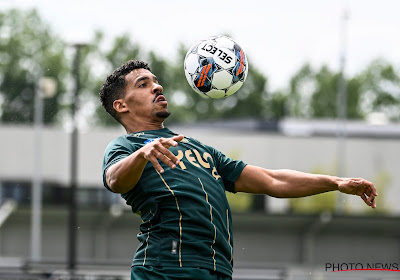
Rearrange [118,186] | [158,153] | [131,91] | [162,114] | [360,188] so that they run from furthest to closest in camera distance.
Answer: [131,91] < [162,114] < [360,188] < [118,186] < [158,153]

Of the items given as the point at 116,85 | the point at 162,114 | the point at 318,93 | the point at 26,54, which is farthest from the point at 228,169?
the point at 318,93

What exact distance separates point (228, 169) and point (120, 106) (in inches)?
31.1

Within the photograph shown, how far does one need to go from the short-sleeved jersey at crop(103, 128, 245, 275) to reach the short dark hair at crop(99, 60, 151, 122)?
0.48 meters

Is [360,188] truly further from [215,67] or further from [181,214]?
[215,67]

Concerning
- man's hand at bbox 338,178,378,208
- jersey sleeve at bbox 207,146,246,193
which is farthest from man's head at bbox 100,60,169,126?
man's hand at bbox 338,178,378,208

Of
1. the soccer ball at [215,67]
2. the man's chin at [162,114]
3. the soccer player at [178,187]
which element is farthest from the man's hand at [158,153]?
the soccer ball at [215,67]

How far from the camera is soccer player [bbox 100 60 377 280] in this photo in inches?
159

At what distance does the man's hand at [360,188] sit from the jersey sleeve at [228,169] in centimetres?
64

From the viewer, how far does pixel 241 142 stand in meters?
32.1

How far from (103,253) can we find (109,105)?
18247 millimetres

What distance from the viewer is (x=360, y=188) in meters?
4.34

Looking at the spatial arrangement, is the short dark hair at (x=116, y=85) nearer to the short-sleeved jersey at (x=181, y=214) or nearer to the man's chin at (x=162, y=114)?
the man's chin at (x=162, y=114)

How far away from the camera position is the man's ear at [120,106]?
4.71 meters

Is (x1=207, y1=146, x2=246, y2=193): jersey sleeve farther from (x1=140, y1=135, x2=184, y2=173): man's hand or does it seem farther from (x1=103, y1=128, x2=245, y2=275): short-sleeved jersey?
(x1=140, y1=135, x2=184, y2=173): man's hand
